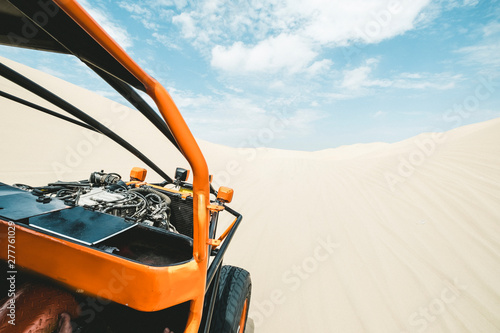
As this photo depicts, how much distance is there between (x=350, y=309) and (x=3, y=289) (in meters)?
2.87

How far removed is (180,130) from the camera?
2.63 ft

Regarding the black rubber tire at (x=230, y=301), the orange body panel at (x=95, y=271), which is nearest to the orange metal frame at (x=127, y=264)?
the orange body panel at (x=95, y=271)

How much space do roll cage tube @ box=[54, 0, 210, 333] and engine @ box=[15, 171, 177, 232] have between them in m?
1.06

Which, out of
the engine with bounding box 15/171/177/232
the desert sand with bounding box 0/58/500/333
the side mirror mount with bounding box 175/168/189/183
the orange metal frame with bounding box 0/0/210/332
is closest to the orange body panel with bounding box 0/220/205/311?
the orange metal frame with bounding box 0/0/210/332

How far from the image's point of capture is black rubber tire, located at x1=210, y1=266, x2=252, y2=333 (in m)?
1.56

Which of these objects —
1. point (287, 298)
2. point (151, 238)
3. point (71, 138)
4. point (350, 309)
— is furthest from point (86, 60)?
point (71, 138)

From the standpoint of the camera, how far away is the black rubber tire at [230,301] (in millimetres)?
1559

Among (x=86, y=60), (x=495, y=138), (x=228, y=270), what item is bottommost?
(x=228, y=270)

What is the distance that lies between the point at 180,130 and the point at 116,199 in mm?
1607

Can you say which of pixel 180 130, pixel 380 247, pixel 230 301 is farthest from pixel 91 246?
pixel 380 247

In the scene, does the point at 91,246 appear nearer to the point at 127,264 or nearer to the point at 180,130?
the point at 127,264

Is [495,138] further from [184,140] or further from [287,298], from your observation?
[184,140]

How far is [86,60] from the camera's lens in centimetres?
68

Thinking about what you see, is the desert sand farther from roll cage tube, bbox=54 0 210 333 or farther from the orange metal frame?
the orange metal frame
